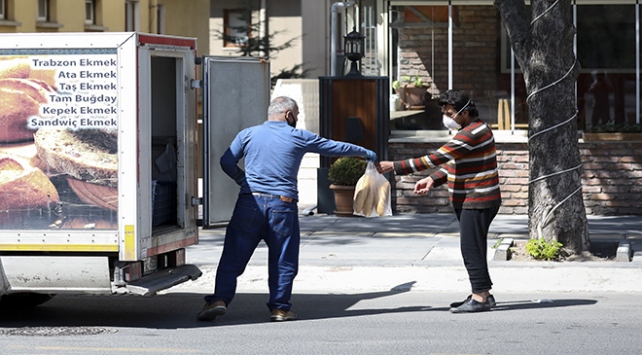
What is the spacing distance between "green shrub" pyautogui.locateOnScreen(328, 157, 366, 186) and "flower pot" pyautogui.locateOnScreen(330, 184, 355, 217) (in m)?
0.09

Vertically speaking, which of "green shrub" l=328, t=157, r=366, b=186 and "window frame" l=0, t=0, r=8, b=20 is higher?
"window frame" l=0, t=0, r=8, b=20

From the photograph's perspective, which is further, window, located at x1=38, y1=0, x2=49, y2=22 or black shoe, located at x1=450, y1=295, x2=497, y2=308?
window, located at x1=38, y1=0, x2=49, y2=22

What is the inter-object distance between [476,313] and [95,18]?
18.3 metres

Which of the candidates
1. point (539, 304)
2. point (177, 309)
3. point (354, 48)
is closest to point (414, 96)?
point (354, 48)

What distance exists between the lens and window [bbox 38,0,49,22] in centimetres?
2428

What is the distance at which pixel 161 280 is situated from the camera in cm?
967

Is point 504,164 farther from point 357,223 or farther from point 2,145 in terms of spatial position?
point 2,145

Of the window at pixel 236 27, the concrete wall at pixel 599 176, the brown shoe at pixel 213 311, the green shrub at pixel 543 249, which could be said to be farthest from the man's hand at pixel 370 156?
the window at pixel 236 27

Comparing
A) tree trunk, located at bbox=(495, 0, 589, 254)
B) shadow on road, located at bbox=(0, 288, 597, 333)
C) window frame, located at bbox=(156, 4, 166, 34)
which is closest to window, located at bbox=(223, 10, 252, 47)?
window frame, located at bbox=(156, 4, 166, 34)

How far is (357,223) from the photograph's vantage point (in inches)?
653

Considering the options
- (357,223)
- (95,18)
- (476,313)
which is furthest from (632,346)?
(95,18)

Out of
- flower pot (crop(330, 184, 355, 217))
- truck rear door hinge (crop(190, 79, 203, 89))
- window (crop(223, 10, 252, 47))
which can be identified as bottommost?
flower pot (crop(330, 184, 355, 217))

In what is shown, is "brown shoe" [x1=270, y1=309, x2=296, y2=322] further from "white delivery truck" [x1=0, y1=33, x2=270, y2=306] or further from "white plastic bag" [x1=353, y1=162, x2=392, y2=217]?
"white plastic bag" [x1=353, y1=162, x2=392, y2=217]

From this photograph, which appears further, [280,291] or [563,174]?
[563,174]
